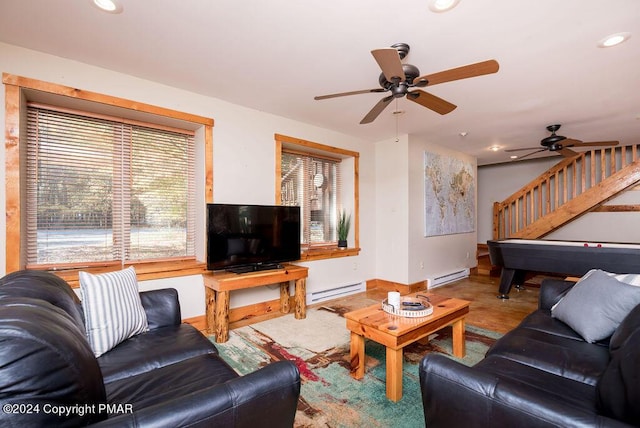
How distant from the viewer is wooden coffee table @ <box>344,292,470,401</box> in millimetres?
1904

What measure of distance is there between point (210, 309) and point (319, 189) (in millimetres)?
2425

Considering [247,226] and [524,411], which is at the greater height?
[247,226]

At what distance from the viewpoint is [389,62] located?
1854 millimetres

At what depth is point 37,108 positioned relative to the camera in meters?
2.61

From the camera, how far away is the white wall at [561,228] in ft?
18.1

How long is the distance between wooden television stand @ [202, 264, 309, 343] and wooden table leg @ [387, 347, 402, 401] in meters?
1.64

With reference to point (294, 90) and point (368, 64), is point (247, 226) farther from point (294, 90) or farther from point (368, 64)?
point (368, 64)

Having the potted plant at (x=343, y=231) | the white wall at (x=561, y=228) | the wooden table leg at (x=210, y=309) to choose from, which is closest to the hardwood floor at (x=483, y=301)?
the wooden table leg at (x=210, y=309)

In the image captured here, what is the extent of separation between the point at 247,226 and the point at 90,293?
66.5 inches

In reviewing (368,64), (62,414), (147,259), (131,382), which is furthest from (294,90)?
(62,414)

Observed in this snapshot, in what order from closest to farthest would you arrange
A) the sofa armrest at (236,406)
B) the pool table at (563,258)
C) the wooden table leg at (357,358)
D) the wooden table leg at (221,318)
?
the sofa armrest at (236,406) < the wooden table leg at (357,358) < the wooden table leg at (221,318) < the pool table at (563,258)

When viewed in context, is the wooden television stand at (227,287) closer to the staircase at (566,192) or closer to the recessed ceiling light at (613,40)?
the recessed ceiling light at (613,40)

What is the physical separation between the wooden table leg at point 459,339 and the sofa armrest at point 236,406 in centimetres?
189

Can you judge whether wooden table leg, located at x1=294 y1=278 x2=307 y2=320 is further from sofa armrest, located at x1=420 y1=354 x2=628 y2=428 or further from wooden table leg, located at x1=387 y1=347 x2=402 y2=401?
sofa armrest, located at x1=420 y1=354 x2=628 y2=428
